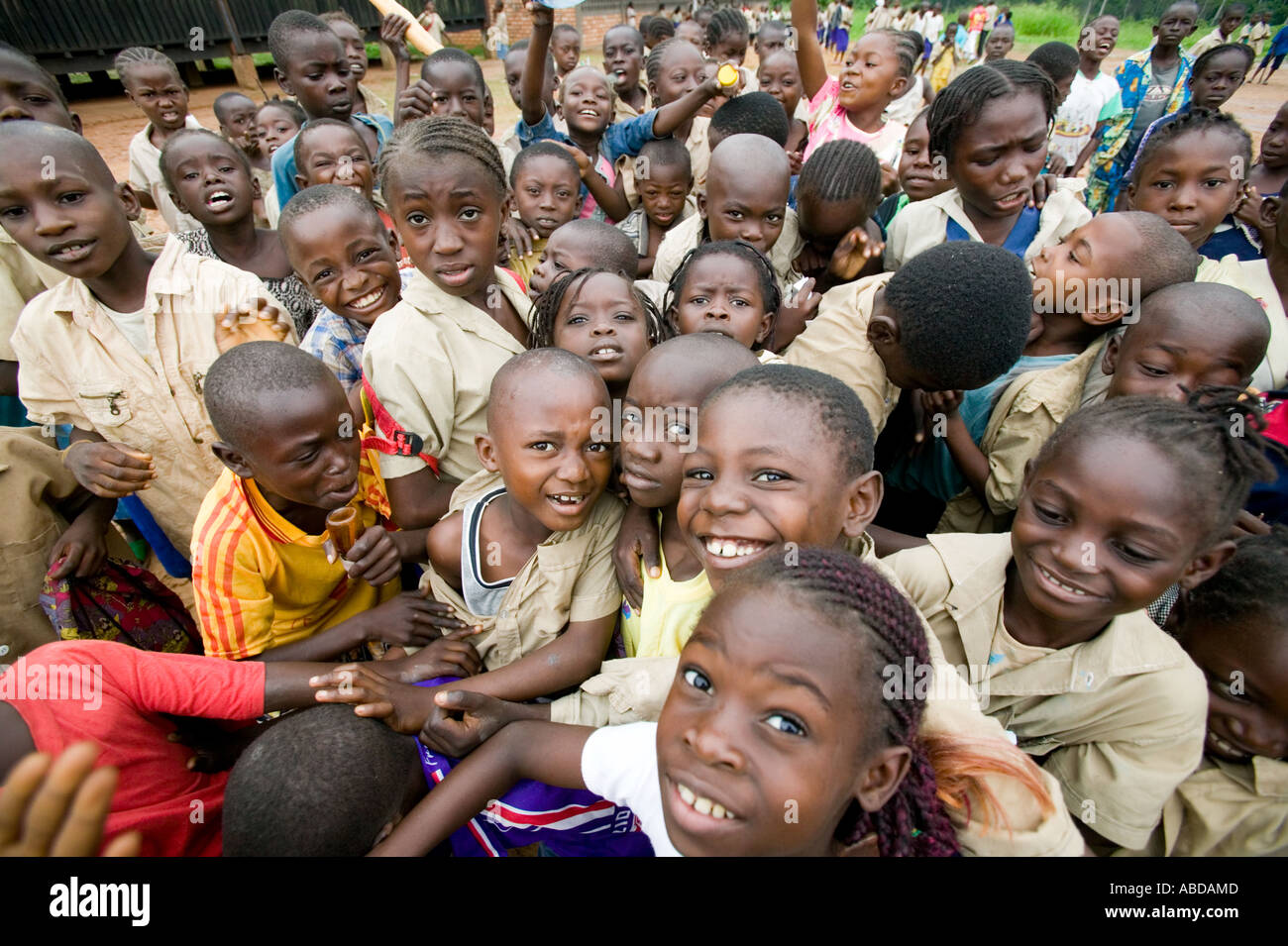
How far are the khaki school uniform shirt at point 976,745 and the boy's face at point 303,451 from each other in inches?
42.0

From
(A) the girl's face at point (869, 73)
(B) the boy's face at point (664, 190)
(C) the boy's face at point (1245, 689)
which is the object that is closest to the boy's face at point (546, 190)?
(B) the boy's face at point (664, 190)

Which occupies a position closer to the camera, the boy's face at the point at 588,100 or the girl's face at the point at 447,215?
the girl's face at the point at 447,215

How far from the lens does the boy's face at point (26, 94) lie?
304 centimetres

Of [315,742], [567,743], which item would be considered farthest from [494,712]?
[315,742]

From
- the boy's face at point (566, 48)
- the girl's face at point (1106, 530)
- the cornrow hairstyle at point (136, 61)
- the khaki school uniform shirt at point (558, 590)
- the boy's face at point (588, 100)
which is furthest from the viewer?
the boy's face at point (566, 48)

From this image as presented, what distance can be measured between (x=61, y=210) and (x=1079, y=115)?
743 cm

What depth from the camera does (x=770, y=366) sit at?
1541mm

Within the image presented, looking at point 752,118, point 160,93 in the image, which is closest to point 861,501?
point 752,118

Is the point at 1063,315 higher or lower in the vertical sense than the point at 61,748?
higher

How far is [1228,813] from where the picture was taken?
151 cm

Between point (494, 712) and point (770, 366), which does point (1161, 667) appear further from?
point (494, 712)

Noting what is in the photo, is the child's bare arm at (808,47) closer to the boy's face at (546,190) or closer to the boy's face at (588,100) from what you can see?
the boy's face at (588,100)
